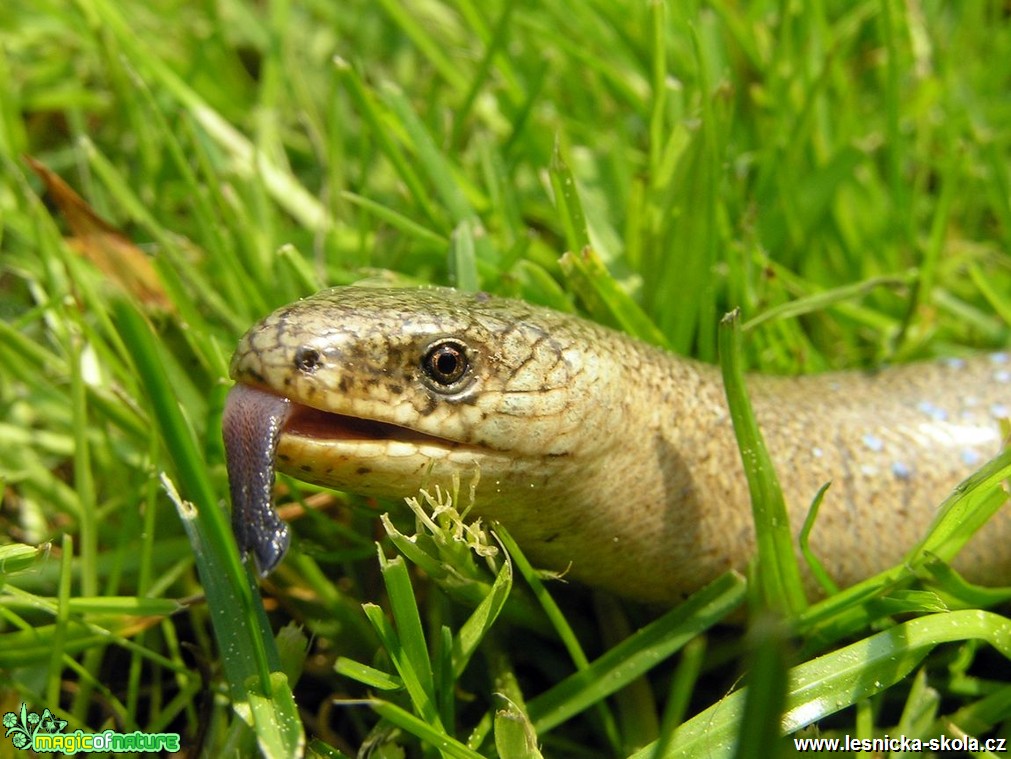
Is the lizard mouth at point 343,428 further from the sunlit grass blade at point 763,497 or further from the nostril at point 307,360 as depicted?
the sunlit grass blade at point 763,497

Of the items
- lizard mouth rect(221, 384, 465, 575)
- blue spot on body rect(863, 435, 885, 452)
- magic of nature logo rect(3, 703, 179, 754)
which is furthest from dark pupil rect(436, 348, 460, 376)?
blue spot on body rect(863, 435, 885, 452)

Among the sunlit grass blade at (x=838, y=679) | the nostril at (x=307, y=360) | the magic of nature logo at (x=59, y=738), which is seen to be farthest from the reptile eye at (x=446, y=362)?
the magic of nature logo at (x=59, y=738)

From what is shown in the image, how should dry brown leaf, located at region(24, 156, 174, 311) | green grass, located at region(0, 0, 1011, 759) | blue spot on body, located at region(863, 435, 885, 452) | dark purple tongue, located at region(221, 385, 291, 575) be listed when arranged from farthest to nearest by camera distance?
1. dry brown leaf, located at region(24, 156, 174, 311)
2. blue spot on body, located at region(863, 435, 885, 452)
3. green grass, located at region(0, 0, 1011, 759)
4. dark purple tongue, located at region(221, 385, 291, 575)

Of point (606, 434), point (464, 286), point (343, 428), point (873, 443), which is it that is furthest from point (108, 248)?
point (873, 443)

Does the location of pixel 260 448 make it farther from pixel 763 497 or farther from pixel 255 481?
pixel 763 497

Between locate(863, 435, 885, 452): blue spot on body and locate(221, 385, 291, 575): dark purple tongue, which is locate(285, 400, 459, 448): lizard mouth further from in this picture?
locate(863, 435, 885, 452): blue spot on body

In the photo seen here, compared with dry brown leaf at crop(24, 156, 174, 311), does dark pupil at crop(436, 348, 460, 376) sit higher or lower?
higher
